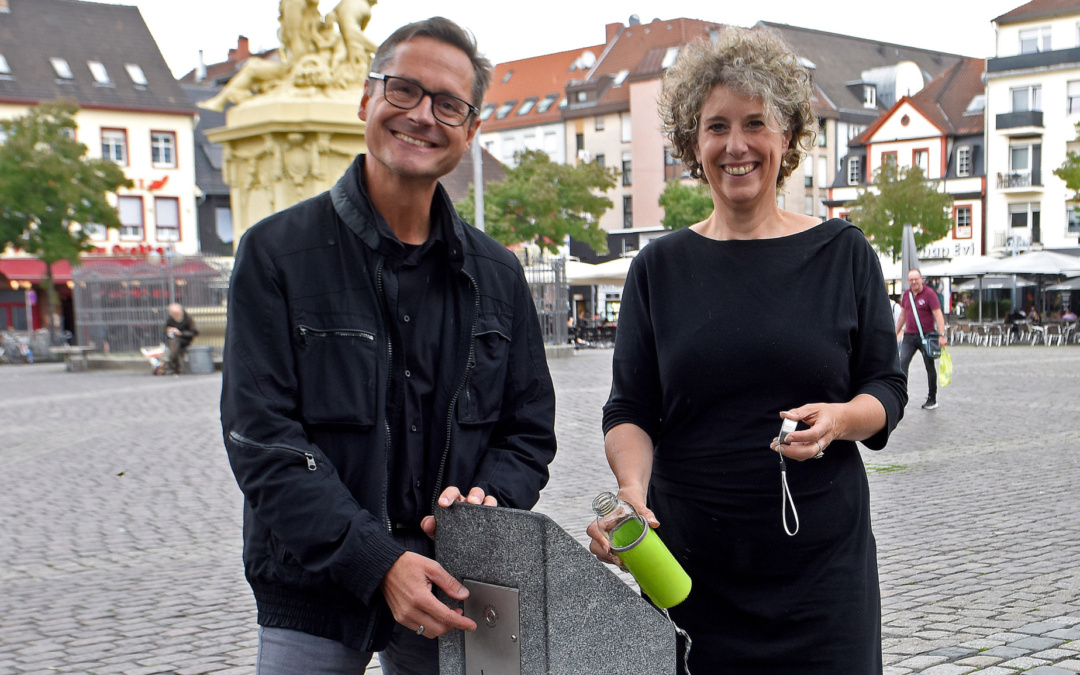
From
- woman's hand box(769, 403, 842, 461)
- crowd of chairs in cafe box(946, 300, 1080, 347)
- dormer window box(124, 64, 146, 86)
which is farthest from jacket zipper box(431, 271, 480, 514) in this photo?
dormer window box(124, 64, 146, 86)

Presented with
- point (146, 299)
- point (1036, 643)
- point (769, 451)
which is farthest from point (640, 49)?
point (769, 451)

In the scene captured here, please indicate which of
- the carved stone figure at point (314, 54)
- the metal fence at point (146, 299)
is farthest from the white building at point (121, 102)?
the carved stone figure at point (314, 54)

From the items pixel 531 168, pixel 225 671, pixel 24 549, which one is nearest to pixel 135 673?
pixel 225 671

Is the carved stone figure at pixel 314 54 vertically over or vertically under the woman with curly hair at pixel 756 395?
over

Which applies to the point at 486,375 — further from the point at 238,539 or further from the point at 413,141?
the point at 238,539

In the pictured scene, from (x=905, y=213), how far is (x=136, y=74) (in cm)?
3666

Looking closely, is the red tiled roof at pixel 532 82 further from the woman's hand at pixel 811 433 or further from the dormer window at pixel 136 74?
the woman's hand at pixel 811 433

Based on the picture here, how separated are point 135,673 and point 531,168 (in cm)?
4502

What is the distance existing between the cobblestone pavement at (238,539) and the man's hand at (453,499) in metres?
3.01

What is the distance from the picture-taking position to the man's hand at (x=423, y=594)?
209cm

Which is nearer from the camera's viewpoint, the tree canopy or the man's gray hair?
the man's gray hair

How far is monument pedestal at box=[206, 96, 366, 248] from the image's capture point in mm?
20688

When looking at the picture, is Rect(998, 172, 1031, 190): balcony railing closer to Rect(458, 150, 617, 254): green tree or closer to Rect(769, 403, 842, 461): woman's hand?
Rect(458, 150, 617, 254): green tree

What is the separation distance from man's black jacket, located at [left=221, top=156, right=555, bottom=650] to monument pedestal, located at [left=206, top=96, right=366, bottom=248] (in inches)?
727
